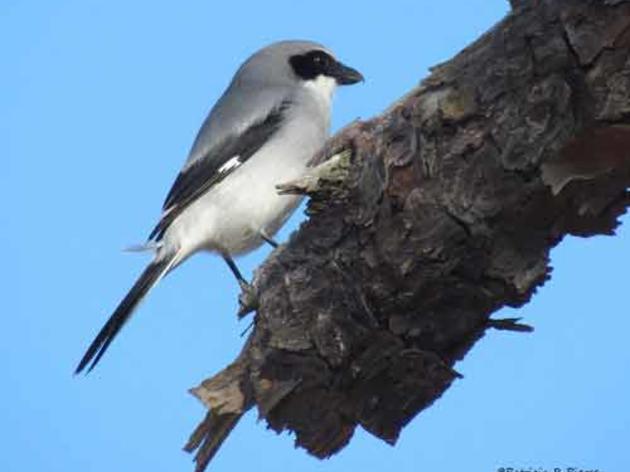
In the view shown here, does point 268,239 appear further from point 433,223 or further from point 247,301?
point 433,223

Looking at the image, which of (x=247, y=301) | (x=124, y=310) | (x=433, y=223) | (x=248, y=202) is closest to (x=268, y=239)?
(x=248, y=202)

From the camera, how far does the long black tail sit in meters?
4.43

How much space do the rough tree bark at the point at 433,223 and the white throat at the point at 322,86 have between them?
244cm

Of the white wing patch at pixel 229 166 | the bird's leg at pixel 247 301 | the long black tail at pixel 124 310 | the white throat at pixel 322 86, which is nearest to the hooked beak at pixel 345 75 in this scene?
the white throat at pixel 322 86

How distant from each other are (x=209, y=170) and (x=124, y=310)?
0.78 m

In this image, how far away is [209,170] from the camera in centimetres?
505

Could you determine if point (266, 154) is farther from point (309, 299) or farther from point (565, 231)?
point (565, 231)

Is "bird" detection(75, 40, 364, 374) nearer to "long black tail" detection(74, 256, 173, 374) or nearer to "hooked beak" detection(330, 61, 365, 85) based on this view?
"long black tail" detection(74, 256, 173, 374)

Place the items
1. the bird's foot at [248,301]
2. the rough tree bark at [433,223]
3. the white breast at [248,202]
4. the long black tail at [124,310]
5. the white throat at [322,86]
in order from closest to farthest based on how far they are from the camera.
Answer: the rough tree bark at [433,223]
the bird's foot at [248,301]
the long black tail at [124,310]
the white breast at [248,202]
the white throat at [322,86]

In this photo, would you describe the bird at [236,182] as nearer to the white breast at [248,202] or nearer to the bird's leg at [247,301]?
the white breast at [248,202]

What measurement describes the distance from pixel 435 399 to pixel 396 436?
6.0 inches

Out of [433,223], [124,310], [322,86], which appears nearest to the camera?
[433,223]

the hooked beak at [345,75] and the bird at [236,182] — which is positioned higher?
the hooked beak at [345,75]

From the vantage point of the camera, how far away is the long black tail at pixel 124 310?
4430mm
